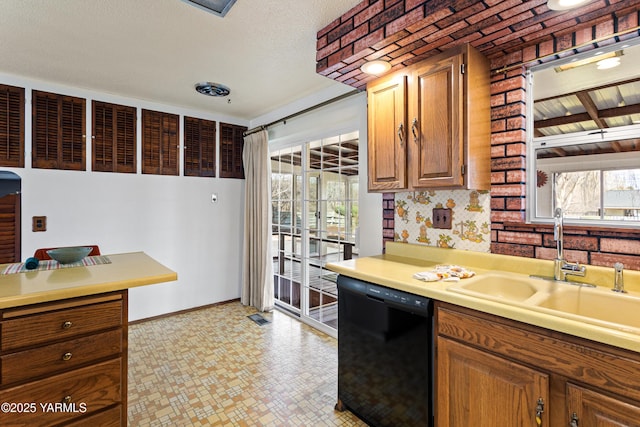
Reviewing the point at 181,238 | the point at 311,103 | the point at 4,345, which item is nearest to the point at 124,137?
the point at 181,238

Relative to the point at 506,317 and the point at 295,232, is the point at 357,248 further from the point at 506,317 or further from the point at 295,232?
the point at 506,317

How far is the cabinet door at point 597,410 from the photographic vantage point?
38.7 inches

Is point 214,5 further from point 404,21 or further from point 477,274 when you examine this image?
point 477,274

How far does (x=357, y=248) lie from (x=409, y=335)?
136 cm

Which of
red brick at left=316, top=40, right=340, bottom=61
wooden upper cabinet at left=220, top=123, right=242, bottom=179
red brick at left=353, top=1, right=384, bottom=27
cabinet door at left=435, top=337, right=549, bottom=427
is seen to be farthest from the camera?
wooden upper cabinet at left=220, top=123, right=242, bottom=179

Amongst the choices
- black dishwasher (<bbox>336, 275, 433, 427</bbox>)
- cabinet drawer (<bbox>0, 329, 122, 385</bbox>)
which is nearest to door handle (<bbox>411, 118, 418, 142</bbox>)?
black dishwasher (<bbox>336, 275, 433, 427</bbox>)

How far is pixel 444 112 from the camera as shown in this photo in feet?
5.82

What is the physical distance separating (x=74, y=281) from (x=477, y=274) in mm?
2081

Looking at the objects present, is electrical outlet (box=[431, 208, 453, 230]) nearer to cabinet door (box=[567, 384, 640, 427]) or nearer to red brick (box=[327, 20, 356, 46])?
cabinet door (box=[567, 384, 640, 427])

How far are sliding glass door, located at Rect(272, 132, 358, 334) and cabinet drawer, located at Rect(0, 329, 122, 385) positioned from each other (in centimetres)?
197

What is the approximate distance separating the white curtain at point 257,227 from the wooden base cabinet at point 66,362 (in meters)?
2.21

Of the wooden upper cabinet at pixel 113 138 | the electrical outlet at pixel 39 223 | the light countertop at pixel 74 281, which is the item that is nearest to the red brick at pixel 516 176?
the light countertop at pixel 74 281

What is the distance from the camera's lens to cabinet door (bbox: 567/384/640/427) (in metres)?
0.98

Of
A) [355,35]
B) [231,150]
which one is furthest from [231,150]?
[355,35]
